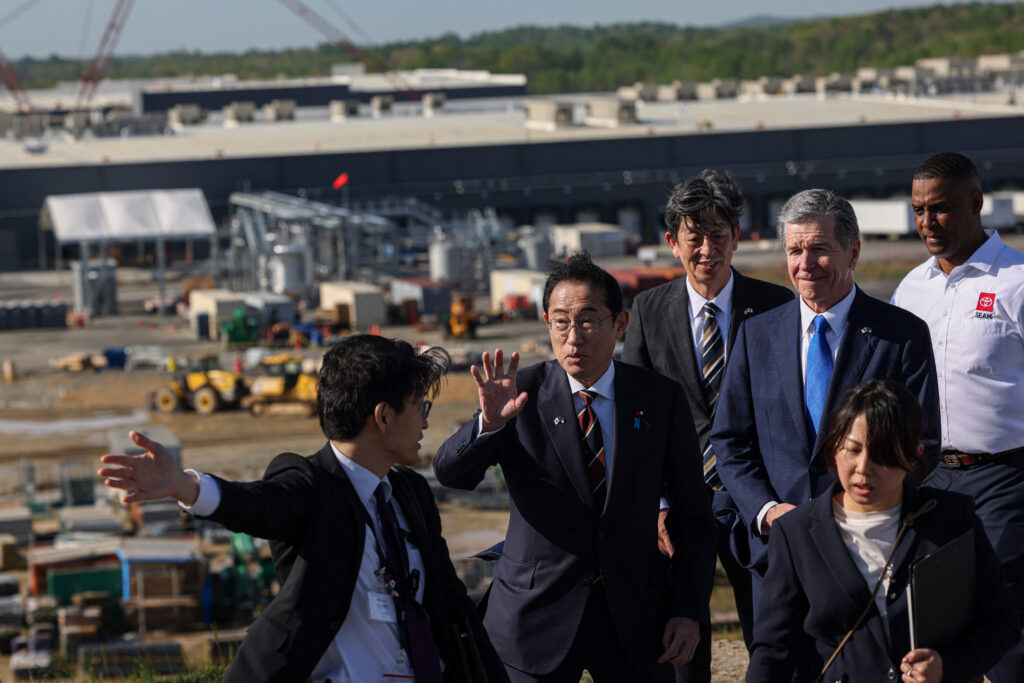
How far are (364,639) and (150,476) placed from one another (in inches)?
37.4

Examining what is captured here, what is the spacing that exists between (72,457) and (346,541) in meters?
29.1

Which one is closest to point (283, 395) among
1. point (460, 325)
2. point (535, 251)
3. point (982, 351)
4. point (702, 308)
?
point (460, 325)

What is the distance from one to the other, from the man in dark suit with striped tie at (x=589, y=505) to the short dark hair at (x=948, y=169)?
1.76 m

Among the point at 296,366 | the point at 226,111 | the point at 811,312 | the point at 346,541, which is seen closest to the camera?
the point at 346,541

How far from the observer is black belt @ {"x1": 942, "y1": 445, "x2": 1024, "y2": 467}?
630 centimetres

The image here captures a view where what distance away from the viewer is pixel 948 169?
6316 mm

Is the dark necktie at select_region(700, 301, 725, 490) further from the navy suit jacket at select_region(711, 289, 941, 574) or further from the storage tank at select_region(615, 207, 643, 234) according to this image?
the storage tank at select_region(615, 207, 643, 234)

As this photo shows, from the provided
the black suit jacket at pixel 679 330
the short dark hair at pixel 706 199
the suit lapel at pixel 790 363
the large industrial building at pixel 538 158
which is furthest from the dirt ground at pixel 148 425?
the large industrial building at pixel 538 158

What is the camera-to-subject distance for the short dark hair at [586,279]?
5.45 metres

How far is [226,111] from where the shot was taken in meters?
86.2

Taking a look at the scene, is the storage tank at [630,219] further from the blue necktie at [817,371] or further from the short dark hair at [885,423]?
the short dark hair at [885,423]

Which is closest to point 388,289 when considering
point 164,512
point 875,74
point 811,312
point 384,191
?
point 384,191

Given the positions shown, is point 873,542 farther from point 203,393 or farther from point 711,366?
point 203,393

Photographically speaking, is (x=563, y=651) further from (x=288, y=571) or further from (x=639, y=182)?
(x=639, y=182)
